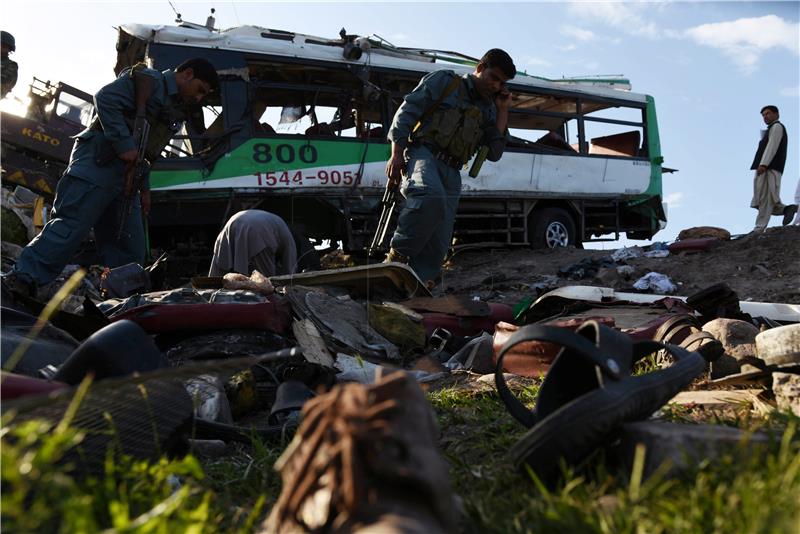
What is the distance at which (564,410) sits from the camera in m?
1.37

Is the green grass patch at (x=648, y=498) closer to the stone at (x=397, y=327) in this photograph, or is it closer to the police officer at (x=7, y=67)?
the stone at (x=397, y=327)

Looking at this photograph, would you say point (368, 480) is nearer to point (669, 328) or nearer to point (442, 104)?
point (669, 328)

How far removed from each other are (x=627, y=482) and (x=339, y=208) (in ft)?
25.7

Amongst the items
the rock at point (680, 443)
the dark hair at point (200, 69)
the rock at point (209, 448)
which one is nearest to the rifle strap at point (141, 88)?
the dark hair at point (200, 69)

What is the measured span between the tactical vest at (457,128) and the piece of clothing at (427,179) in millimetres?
27

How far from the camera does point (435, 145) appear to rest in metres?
5.86

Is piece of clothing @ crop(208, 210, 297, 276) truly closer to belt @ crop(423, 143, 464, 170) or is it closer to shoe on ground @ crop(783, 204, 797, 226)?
belt @ crop(423, 143, 464, 170)

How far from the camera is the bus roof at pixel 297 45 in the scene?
309 inches

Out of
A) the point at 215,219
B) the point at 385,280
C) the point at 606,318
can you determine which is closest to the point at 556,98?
the point at 215,219

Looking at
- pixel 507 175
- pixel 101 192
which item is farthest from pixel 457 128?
pixel 507 175

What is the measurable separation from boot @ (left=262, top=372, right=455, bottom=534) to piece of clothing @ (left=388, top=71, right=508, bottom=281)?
14.8ft

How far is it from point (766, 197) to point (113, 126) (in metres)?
10.4

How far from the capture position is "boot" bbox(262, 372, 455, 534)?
0.99m

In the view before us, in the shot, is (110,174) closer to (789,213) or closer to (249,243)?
(249,243)
